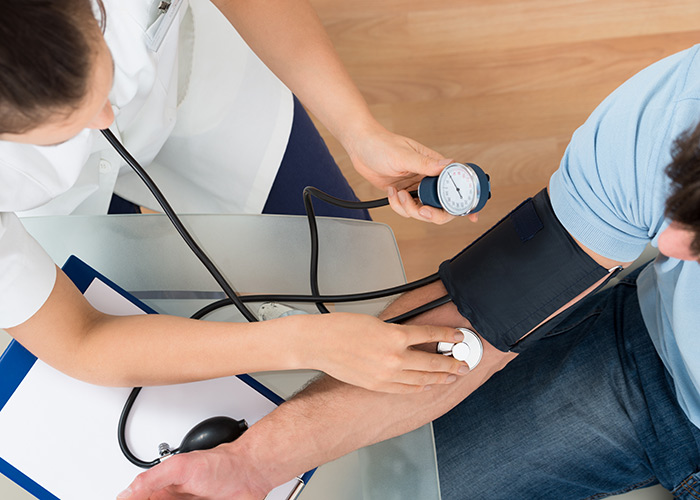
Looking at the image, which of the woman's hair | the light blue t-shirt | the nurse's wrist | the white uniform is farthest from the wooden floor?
the woman's hair

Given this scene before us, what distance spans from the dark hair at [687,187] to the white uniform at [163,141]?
59 centimetres

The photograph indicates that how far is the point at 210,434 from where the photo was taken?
2.18 feet

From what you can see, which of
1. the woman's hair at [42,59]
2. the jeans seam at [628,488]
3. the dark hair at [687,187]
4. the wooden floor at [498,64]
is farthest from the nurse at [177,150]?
the wooden floor at [498,64]

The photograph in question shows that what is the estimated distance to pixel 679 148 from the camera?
538 mm

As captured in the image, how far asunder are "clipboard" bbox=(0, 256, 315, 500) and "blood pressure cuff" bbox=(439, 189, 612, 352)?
11.5 inches

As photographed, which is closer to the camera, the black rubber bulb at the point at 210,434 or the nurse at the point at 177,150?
the nurse at the point at 177,150

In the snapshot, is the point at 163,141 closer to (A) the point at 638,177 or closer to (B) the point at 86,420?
(B) the point at 86,420

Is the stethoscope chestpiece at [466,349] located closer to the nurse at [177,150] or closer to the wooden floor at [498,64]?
the nurse at [177,150]

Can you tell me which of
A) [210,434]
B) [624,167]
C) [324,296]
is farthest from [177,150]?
[624,167]

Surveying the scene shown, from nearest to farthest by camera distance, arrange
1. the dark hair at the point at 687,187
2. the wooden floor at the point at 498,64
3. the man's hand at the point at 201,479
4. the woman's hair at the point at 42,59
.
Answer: the woman's hair at the point at 42,59 → the dark hair at the point at 687,187 → the man's hand at the point at 201,479 → the wooden floor at the point at 498,64

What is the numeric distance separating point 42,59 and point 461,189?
1.47 feet

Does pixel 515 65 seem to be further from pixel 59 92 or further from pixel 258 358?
pixel 59 92

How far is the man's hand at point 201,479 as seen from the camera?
24.0 inches

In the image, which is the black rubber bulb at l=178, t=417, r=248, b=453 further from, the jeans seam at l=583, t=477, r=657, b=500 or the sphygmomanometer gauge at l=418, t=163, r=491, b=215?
the jeans seam at l=583, t=477, r=657, b=500
